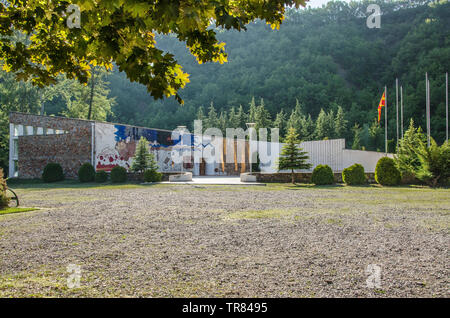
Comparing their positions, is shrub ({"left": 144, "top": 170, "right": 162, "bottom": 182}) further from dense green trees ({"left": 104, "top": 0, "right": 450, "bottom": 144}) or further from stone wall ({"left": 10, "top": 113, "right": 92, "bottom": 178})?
dense green trees ({"left": 104, "top": 0, "right": 450, "bottom": 144})

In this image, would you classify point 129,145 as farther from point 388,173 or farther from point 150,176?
point 388,173

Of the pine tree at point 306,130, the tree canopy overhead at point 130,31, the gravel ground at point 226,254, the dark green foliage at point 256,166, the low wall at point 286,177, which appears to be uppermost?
the pine tree at point 306,130

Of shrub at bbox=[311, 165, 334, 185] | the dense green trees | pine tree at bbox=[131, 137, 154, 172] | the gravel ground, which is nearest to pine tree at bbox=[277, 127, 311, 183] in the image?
shrub at bbox=[311, 165, 334, 185]

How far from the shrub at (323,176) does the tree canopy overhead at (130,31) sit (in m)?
16.4

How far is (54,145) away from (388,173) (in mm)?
24227

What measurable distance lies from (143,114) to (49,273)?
7019cm

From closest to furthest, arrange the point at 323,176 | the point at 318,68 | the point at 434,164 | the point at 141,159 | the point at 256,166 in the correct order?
1. the point at 434,164
2. the point at 323,176
3. the point at 141,159
4. the point at 256,166
5. the point at 318,68

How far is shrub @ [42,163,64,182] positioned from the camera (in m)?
23.9

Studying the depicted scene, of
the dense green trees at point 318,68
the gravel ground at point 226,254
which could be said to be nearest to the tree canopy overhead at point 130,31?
the gravel ground at point 226,254

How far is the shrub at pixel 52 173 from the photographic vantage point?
2392 centimetres

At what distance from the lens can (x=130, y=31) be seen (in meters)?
3.14

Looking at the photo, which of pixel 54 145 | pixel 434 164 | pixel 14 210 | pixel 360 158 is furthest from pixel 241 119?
pixel 14 210

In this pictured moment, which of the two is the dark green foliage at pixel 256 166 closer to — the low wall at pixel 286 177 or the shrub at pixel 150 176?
the low wall at pixel 286 177
